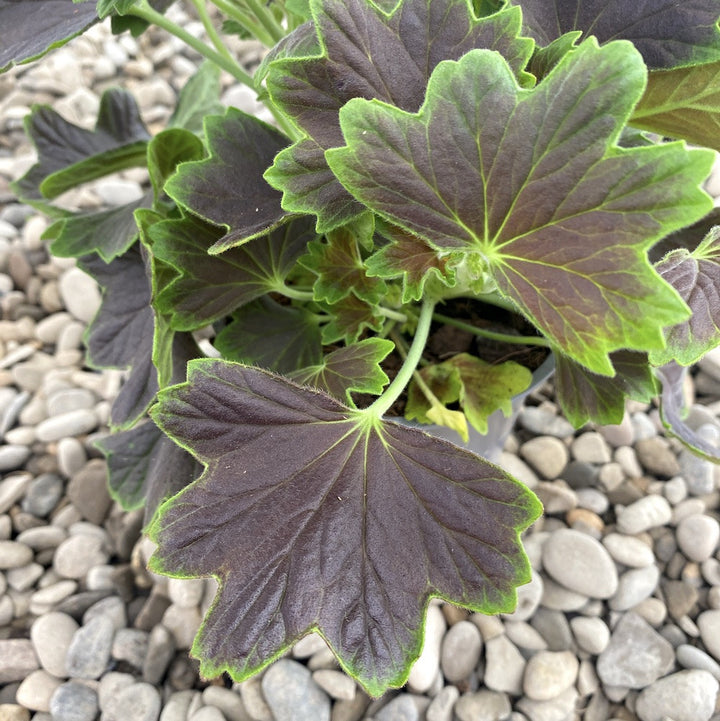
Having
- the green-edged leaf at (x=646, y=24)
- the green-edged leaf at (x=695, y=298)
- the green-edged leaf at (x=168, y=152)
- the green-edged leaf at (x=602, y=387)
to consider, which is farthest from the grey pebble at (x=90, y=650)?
the green-edged leaf at (x=646, y=24)

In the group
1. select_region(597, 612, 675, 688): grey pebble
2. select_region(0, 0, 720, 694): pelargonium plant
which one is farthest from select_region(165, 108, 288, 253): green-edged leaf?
select_region(597, 612, 675, 688): grey pebble

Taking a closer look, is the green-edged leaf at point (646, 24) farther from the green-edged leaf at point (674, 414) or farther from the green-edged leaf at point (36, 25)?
the green-edged leaf at point (36, 25)

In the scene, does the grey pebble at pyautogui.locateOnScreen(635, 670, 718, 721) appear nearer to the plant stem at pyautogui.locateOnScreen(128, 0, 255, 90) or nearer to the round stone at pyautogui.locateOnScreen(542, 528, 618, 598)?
the round stone at pyautogui.locateOnScreen(542, 528, 618, 598)

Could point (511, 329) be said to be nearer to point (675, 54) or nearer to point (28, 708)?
point (675, 54)

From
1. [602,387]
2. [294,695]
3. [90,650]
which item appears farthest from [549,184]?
[90,650]

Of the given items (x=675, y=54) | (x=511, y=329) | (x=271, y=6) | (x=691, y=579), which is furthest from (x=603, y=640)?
(x=271, y=6)

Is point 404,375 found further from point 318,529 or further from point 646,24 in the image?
point 646,24
